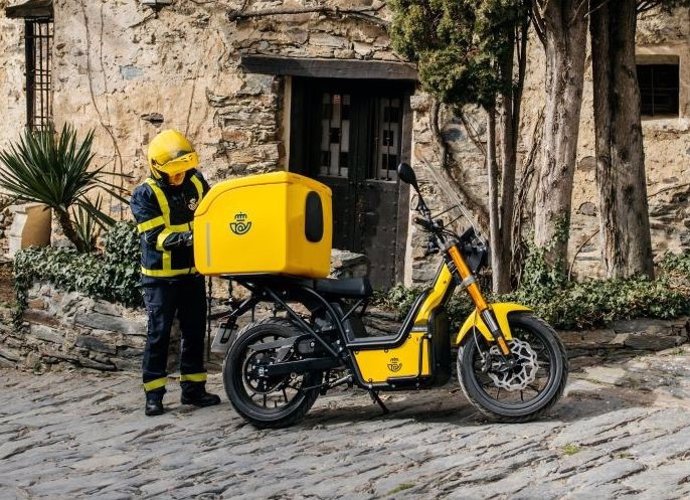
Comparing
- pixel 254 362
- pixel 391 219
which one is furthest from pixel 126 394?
pixel 391 219

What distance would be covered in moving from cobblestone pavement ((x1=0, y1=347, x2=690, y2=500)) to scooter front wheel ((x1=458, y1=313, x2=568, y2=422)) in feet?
0.37

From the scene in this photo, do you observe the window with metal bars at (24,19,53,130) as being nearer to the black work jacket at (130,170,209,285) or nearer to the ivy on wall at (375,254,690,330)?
the ivy on wall at (375,254,690,330)

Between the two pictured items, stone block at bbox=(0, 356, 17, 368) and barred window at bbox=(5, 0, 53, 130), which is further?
barred window at bbox=(5, 0, 53, 130)

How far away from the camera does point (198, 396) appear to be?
7387 mm

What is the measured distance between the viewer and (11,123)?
13.9m

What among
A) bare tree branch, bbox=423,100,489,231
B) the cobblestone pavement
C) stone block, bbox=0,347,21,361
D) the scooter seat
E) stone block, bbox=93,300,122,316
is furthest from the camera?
bare tree branch, bbox=423,100,489,231

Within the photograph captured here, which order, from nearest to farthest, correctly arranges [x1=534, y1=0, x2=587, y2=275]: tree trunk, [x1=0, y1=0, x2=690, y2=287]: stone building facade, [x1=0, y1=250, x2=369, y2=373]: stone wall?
[x1=534, y1=0, x2=587, y2=275]: tree trunk, [x1=0, y1=250, x2=369, y2=373]: stone wall, [x1=0, y1=0, x2=690, y2=287]: stone building facade

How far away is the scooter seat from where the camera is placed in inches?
260

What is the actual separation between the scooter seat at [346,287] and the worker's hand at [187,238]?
783 mm

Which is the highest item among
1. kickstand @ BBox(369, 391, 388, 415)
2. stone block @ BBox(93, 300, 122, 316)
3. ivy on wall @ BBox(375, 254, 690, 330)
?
ivy on wall @ BBox(375, 254, 690, 330)

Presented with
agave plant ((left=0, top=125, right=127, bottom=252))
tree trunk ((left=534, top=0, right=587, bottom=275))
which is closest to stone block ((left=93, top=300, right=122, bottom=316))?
agave plant ((left=0, top=125, right=127, bottom=252))

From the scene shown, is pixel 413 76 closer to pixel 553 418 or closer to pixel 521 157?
pixel 521 157

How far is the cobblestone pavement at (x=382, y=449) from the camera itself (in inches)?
221

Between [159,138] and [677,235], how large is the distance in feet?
16.3
